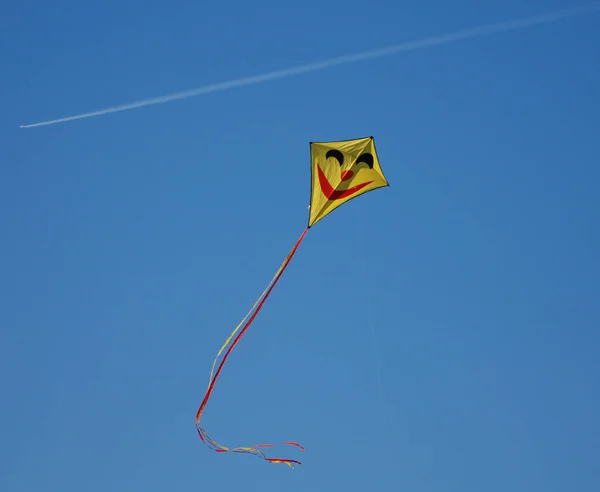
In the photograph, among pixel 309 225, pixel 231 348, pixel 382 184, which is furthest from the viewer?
pixel 382 184

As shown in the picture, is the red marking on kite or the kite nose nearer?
the red marking on kite

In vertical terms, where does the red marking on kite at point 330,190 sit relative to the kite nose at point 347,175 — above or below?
below

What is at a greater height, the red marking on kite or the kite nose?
the kite nose

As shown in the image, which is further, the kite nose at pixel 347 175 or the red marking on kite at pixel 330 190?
the kite nose at pixel 347 175

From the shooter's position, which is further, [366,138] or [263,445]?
[366,138]

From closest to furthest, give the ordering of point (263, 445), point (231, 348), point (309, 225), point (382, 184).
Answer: point (263, 445) → point (231, 348) → point (309, 225) → point (382, 184)

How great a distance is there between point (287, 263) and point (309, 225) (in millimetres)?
1490

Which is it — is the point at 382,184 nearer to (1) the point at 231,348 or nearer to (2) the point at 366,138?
(2) the point at 366,138

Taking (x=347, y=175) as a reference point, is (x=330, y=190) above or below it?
below

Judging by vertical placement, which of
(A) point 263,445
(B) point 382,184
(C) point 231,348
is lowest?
(A) point 263,445

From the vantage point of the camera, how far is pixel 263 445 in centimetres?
2141

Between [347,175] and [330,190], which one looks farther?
[347,175]

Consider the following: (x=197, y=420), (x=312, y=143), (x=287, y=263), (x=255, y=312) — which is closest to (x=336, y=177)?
(x=312, y=143)

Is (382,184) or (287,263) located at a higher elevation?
(382,184)
